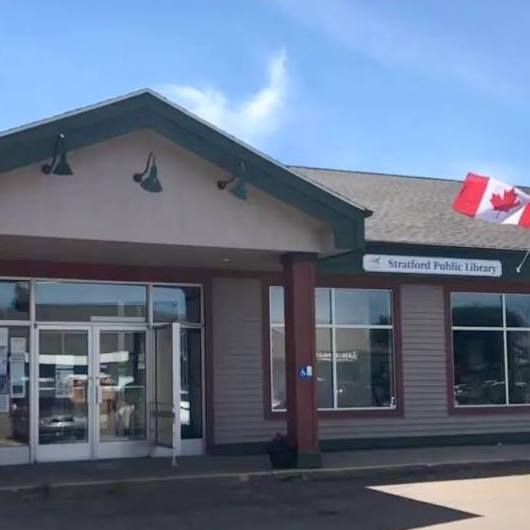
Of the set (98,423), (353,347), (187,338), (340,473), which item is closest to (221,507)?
(340,473)

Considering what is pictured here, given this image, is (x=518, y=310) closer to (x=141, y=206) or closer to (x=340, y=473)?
(x=340, y=473)

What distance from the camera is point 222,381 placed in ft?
52.8

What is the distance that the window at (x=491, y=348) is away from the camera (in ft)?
59.2

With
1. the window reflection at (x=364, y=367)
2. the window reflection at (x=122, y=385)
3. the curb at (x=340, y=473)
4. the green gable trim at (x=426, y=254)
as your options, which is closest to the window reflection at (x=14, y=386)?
the window reflection at (x=122, y=385)

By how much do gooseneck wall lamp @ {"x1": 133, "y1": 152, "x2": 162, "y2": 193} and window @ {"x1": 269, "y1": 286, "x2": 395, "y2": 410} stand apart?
4313 mm

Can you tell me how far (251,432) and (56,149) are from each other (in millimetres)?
6357

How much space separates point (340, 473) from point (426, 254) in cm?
499

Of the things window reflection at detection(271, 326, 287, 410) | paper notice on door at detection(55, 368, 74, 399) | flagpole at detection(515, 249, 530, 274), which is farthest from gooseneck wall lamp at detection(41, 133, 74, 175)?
A: flagpole at detection(515, 249, 530, 274)

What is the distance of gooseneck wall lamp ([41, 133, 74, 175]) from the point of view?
40.1 feet

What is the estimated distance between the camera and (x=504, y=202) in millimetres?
16750

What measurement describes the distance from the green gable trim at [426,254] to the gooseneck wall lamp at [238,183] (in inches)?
107

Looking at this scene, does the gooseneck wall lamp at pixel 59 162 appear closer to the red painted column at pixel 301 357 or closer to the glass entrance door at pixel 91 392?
the glass entrance door at pixel 91 392

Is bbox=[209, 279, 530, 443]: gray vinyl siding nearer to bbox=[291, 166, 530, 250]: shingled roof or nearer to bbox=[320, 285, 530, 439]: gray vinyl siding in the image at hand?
bbox=[320, 285, 530, 439]: gray vinyl siding

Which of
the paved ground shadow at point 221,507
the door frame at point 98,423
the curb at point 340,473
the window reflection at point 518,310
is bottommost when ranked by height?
the paved ground shadow at point 221,507
